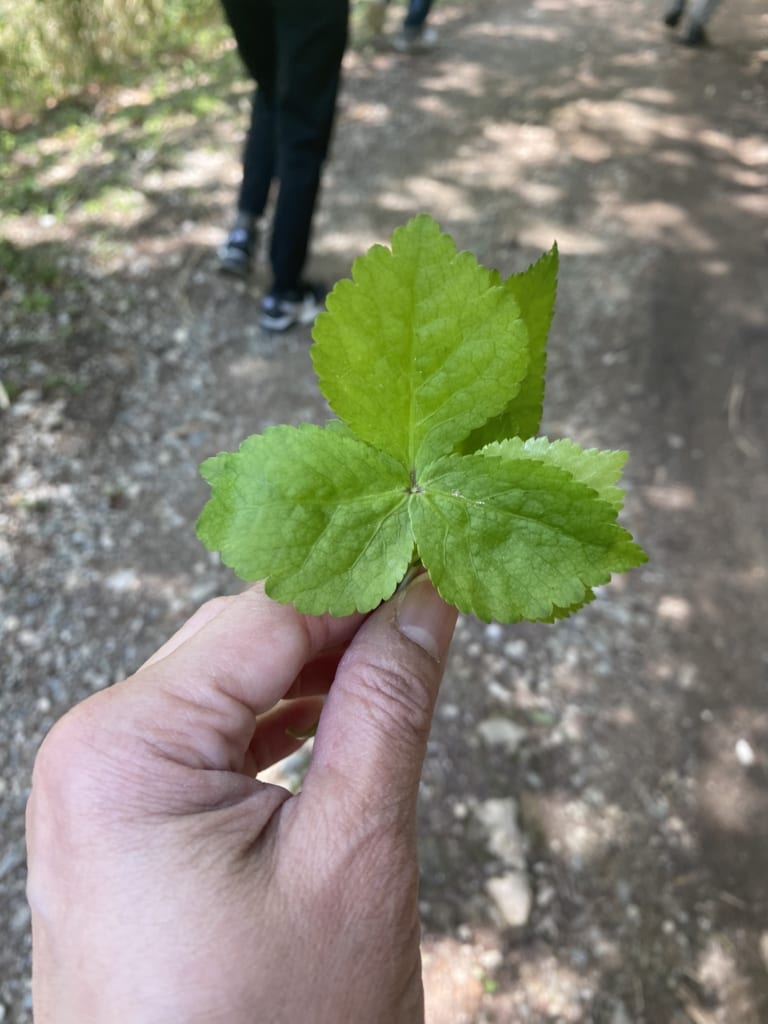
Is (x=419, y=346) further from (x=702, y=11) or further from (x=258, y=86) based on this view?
(x=702, y=11)

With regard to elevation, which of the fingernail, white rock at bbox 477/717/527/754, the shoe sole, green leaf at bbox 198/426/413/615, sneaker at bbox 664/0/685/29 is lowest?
white rock at bbox 477/717/527/754

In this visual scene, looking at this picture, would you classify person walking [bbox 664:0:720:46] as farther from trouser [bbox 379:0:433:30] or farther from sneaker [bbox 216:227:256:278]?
sneaker [bbox 216:227:256:278]

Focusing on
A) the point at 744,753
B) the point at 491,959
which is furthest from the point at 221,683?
the point at 744,753

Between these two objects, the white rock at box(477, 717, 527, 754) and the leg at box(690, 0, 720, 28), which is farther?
the leg at box(690, 0, 720, 28)

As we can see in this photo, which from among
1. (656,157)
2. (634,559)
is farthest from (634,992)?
Answer: (656,157)

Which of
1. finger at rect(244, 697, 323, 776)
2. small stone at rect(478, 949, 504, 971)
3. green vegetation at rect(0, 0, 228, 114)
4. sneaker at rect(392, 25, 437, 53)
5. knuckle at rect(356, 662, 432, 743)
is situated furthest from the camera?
sneaker at rect(392, 25, 437, 53)

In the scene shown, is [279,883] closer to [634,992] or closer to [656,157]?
[634,992]

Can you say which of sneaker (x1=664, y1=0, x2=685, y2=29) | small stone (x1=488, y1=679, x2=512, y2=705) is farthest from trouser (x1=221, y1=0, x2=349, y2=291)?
sneaker (x1=664, y1=0, x2=685, y2=29)
